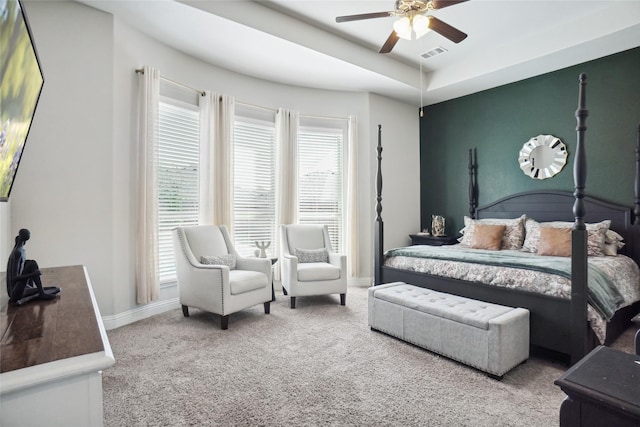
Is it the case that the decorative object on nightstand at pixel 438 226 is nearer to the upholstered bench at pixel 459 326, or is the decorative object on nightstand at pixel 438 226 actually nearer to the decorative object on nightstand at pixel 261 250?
the upholstered bench at pixel 459 326

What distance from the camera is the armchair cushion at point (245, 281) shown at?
337cm

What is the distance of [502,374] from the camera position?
231 cm

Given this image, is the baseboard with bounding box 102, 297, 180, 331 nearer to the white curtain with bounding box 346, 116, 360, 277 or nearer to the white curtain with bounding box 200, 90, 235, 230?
the white curtain with bounding box 200, 90, 235, 230

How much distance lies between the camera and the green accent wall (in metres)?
3.86

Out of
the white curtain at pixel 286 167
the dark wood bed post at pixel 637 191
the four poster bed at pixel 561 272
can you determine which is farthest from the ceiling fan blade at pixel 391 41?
the dark wood bed post at pixel 637 191

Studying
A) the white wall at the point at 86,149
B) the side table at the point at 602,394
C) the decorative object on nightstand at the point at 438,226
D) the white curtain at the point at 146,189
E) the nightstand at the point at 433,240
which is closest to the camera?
the side table at the point at 602,394

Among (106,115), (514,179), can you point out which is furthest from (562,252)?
(106,115)

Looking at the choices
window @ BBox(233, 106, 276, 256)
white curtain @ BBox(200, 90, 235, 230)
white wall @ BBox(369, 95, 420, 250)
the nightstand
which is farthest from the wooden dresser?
the nightstand

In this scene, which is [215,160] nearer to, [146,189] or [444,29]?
[146,189]

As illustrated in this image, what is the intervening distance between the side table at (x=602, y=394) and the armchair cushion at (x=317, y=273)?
3.03m

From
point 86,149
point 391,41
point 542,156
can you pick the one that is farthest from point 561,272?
point 86,149

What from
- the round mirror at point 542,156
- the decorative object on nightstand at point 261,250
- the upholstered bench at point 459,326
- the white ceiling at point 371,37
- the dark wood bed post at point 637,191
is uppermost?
the white ceiling at point 371,37

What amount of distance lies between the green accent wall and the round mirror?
0.23ft

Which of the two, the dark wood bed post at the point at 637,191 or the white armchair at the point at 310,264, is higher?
the dark wood bed post at the point at 637,191
